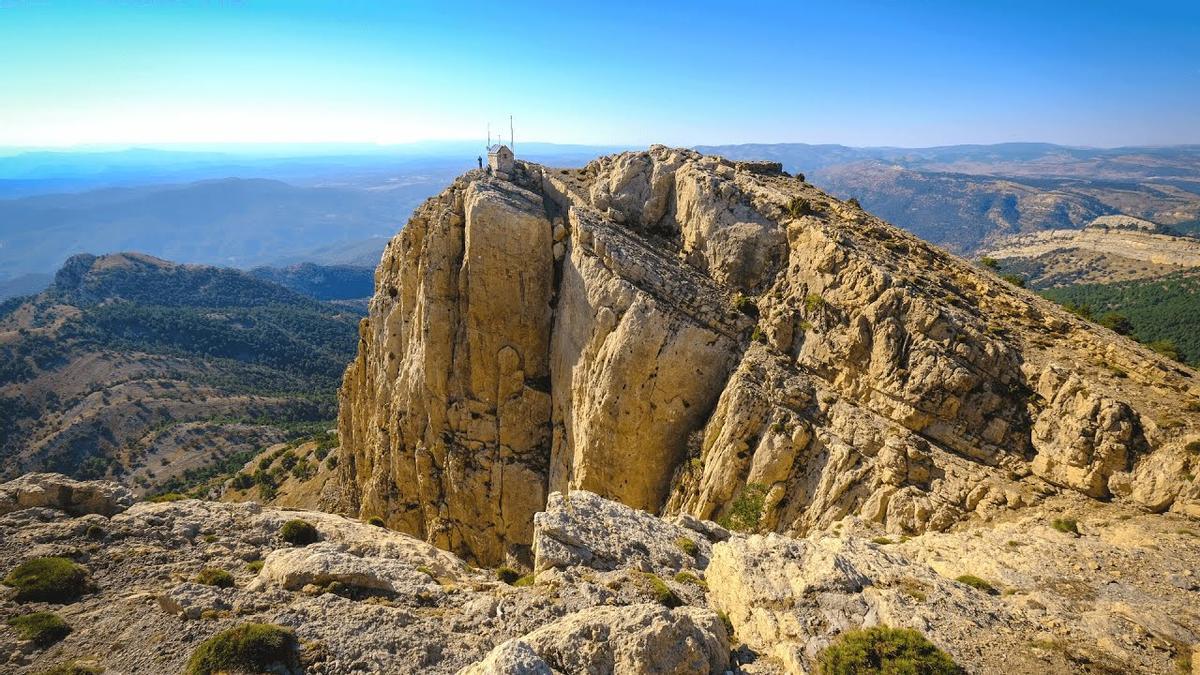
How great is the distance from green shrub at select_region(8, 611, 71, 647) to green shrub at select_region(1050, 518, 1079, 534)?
37.1m

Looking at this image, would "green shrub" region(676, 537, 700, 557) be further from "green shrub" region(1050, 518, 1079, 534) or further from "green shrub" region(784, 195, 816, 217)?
"green shrub" region(784, 195, 816, 217)

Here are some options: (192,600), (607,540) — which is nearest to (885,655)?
(607,540)

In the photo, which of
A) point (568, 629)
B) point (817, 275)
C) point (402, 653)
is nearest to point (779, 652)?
point (568, 629)

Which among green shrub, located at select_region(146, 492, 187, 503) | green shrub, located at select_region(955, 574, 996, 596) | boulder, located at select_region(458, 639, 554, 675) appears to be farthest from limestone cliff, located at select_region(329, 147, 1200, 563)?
boulder, located at select_region(458, 639, 554, 675)

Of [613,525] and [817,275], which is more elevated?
[817,275]

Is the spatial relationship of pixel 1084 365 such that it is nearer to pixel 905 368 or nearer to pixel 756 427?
pixel 905 368

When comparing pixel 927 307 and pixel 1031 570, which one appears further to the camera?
pixel 927 307

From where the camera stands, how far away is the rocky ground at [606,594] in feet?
56.5

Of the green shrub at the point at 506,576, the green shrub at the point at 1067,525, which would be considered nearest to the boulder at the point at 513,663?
the green shrub at the point at 506,576

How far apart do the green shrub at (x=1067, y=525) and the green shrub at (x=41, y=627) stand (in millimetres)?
37129

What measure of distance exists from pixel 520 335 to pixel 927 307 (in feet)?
97.7

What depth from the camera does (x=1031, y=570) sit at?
21.1m

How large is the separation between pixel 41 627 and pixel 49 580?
2641mm

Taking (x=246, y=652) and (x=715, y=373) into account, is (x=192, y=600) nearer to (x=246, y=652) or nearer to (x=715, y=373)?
(x=246, y=652)
